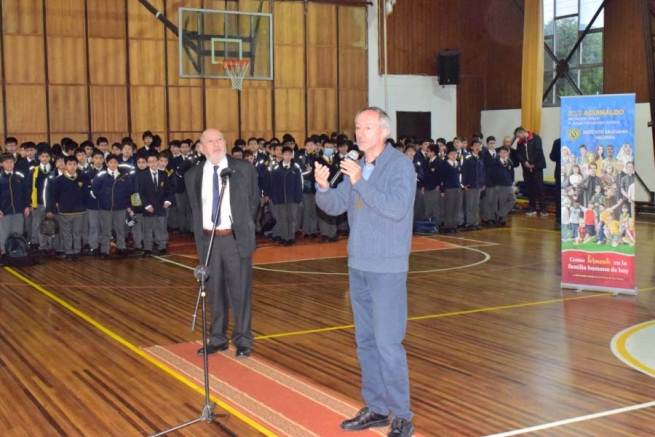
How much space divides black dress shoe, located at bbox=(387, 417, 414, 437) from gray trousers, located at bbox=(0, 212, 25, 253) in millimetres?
9415

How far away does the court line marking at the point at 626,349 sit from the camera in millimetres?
6785

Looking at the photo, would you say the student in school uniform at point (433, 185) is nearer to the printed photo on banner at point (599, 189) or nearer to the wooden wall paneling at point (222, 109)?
the wooden wall paneling at point (222, 109)

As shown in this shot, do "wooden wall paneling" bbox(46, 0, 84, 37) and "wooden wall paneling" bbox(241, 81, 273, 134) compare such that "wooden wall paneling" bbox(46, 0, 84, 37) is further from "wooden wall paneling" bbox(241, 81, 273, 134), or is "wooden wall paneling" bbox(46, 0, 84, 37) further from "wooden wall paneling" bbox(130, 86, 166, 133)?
"wooden wall paneling" bbox(241, 81, 273, 134)

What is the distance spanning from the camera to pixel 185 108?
20406mm

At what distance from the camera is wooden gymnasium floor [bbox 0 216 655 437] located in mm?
5645

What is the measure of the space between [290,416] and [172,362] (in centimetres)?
181

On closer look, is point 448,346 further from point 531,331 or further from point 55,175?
point 55,175

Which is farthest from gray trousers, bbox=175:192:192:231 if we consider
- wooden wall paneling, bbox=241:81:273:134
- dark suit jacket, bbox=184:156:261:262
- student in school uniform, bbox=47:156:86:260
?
dark suit jacket, bbox=184:156:261:262

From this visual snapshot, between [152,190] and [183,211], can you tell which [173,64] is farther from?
[152,190]

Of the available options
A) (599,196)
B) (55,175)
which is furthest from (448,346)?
(55,175)

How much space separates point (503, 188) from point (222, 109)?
24.8ft

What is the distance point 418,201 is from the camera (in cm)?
1725

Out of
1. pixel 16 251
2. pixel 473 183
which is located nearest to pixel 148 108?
pixel 16 251

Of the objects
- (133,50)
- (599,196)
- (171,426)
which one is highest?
(133,50)
